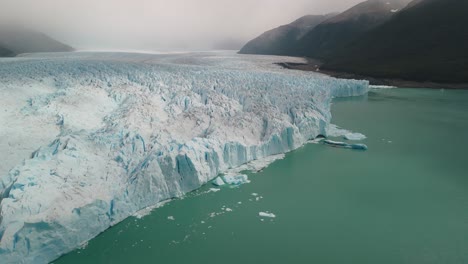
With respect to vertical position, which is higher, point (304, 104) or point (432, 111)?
point (304, 104)

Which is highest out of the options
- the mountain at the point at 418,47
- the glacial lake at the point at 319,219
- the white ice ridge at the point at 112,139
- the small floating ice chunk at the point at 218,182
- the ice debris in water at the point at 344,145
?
the mountain at the point at 418,47

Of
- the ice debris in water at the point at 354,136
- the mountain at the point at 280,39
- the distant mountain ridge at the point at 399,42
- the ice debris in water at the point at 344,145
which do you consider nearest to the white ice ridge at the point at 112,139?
the ice debris in water at the point at 344,145

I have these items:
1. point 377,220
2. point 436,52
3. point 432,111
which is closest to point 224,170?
point 377,220

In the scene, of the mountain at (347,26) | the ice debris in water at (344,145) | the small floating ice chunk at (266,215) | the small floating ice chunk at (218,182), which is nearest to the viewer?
the small floating ice chunk at (266,215)

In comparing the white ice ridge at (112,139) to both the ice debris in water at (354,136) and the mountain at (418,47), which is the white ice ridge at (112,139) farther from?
the mountain at (418,47)

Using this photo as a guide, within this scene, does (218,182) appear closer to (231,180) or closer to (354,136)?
(231,180)

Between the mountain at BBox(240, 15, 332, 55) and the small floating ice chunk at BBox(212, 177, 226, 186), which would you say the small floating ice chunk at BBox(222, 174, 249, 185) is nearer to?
the small floating ice chunk at BBox(212, 177, 226, 186)

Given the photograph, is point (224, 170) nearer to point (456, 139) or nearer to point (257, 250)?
point (257, 250)

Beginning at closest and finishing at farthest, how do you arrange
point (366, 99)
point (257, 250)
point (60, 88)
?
point (257, 250), point (60, 88), point (366, 99)
